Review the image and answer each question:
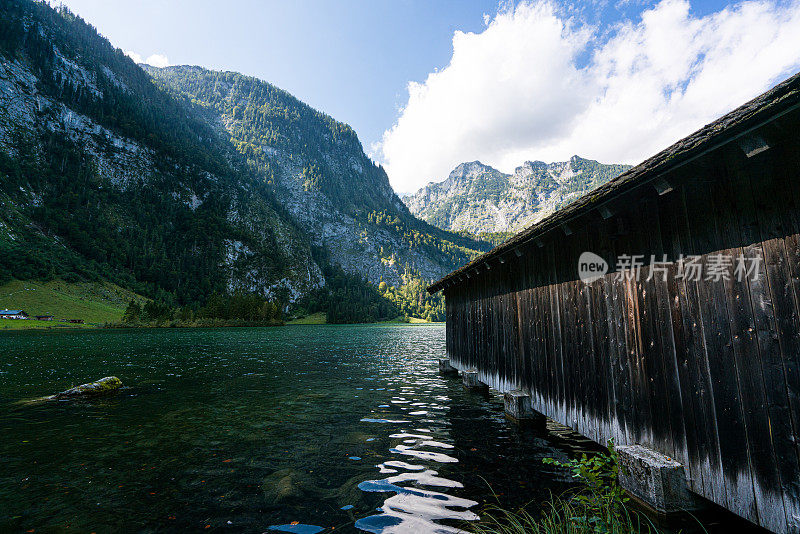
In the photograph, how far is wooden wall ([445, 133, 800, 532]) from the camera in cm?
365

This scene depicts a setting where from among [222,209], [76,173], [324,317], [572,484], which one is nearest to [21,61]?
[76,173]

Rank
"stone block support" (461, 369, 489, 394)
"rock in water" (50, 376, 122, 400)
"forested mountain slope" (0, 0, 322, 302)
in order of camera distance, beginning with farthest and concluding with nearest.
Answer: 1. "forested mountain slope" (0, 0, 322, 302)
2. "stone block support" (461, 369, 489, 394)
3. "rock in water" (50, 376, 122, 400)

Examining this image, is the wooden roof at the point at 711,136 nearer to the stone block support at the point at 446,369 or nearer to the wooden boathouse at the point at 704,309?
the wooden boathouse at the point at 704,309

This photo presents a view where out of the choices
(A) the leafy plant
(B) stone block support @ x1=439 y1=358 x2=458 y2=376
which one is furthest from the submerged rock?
(A) the leafy plant

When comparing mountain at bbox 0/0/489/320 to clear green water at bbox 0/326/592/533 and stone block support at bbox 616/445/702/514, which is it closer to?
clear green water at bbox 0/326/592/533

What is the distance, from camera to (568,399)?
7.64 m

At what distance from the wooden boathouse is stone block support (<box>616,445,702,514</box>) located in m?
0.21

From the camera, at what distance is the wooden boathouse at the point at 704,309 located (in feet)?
11.8

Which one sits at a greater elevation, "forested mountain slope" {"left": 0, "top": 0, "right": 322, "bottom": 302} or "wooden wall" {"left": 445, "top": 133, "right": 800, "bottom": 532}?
"forested mountain slope" {"left": 0, "top": 0, "right": 322, "bottom": 302}

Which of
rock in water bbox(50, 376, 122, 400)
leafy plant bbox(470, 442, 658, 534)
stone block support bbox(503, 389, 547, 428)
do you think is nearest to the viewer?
leafy plant bbox(470, 442, 658, 534)

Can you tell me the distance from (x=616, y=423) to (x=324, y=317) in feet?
610

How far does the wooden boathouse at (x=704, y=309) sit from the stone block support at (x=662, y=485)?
0.21m

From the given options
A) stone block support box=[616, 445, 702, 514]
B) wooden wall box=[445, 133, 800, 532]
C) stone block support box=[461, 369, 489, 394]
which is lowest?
stone block support box=[461, 369, 489, 394]

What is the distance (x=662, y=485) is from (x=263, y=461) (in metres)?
7.28
